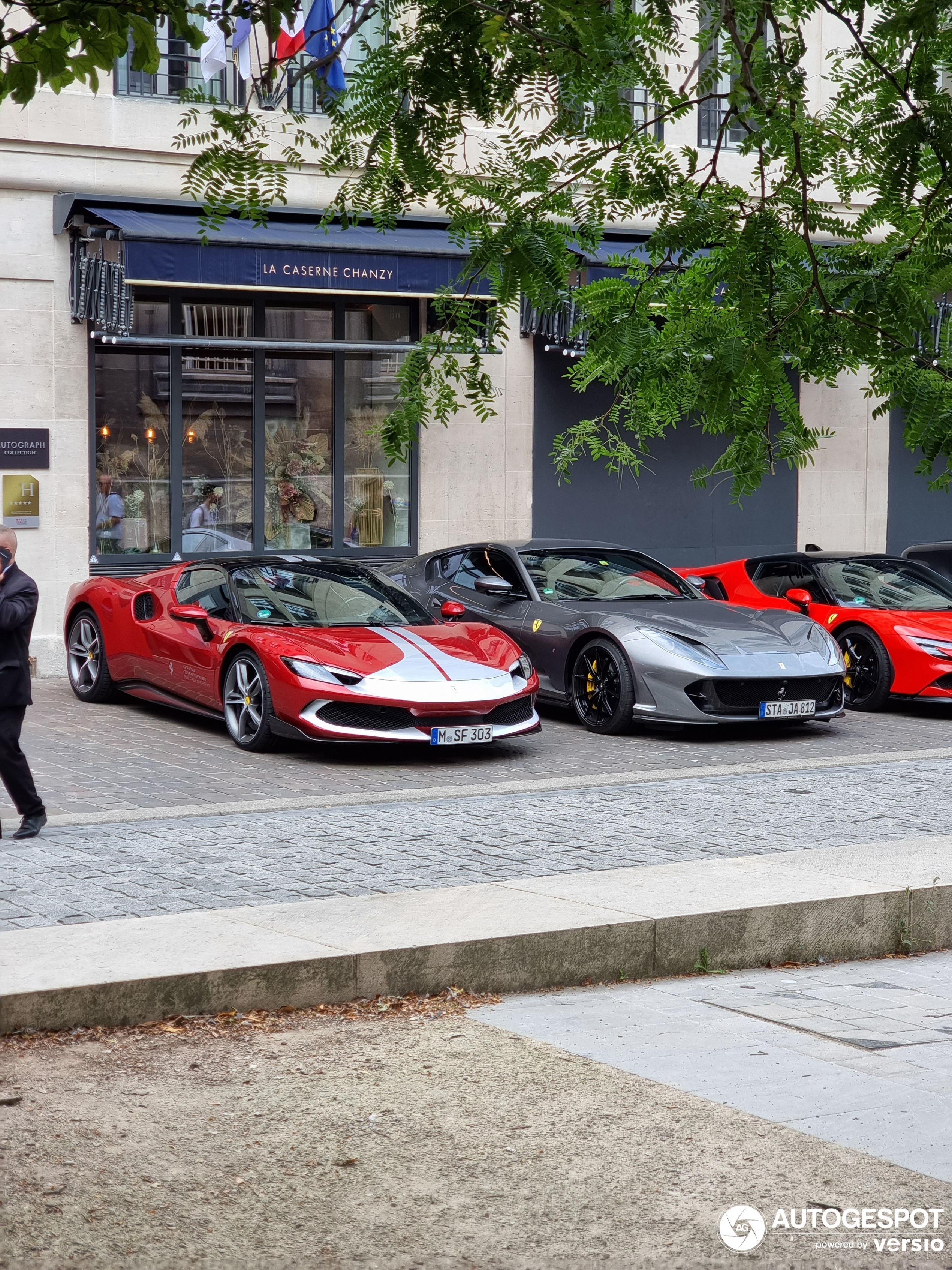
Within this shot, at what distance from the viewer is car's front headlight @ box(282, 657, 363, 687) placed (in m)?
10.5

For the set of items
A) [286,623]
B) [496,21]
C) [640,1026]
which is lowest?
[640,1026]

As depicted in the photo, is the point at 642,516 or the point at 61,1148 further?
the point at 642,516

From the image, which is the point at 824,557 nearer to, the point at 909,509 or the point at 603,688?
the point at 603,688

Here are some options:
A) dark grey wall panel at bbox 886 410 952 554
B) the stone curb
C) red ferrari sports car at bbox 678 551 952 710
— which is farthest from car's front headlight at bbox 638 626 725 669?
dark grey wall panel at bbox 886 410 952 554

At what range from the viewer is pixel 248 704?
36.2 ft

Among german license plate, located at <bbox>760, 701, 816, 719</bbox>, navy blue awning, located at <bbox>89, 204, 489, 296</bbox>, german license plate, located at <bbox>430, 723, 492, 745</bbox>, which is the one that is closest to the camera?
german license plate, located at <bbox>430, 723, 492, 745</bbox>

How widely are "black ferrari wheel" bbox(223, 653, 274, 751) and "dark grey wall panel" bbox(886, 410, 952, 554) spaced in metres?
13.6

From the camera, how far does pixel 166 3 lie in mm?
5316

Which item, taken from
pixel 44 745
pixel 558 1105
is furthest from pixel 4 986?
pixel 44 745

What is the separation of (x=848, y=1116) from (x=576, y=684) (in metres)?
7.91

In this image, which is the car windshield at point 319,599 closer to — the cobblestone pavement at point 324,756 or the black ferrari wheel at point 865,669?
the cobblestone pavement at point 324,756

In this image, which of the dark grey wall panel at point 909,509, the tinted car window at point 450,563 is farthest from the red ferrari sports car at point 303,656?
the dark grey wall panel at point 909,509

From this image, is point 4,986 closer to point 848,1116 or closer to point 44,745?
point 848,1116

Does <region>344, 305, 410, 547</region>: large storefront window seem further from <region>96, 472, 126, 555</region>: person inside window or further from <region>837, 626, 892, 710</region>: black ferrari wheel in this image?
<region>837, 626, 892, 710</region>: black ferrari wheel
